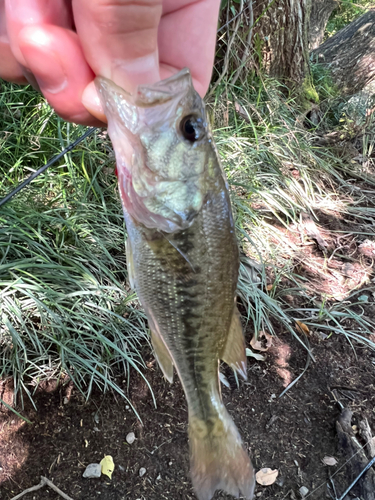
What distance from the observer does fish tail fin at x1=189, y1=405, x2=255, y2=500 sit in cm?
133

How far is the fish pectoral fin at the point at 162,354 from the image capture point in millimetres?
1271

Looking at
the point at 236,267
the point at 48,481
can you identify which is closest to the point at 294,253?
the point at 236,267

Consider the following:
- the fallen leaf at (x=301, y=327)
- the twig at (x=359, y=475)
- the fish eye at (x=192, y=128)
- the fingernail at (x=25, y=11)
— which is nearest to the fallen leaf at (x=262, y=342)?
the fallen leaf at (x=301, y=327)

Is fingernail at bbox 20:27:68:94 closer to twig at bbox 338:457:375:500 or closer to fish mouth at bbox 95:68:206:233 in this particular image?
fish mouth at bbox 95:68:206:233

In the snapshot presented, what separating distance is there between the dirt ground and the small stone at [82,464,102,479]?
3cm

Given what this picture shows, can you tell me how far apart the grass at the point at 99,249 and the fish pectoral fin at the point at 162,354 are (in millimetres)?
935

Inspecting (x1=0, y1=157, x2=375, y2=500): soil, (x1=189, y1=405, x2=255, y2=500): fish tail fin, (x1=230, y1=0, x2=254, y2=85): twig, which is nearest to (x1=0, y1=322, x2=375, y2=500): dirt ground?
(x1=0, y1=157, x2=375, y2=500): soil

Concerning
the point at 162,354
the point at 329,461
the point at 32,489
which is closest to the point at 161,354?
the point at 162,354

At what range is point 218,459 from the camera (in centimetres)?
135

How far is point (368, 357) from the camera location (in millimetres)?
2707

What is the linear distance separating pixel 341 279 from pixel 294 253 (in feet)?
1.63

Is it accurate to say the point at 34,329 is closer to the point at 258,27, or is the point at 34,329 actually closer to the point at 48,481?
the point at 48,481

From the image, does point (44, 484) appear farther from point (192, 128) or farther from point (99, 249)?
point (192, 128)

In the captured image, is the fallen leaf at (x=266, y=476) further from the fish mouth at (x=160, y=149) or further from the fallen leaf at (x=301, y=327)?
the fish mouth at (x=160, y=149)
